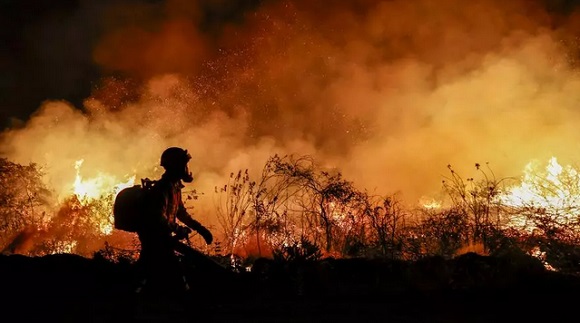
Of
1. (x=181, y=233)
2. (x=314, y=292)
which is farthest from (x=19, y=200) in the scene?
(x=181, y=233)

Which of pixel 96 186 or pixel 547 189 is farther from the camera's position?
pixel 96 186

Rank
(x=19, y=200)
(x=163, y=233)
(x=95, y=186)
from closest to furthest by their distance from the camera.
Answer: (x=163, y=233), (x=19, y=200), (x=95, y=186)

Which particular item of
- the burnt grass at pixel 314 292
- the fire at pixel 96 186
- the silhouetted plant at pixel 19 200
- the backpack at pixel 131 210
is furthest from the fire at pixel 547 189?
the silhouetted plant at pixel 19 200

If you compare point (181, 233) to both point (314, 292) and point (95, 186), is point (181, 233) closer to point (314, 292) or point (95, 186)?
point (314, 292)

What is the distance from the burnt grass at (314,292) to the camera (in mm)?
6066

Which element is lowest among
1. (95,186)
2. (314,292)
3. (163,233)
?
(314,292)

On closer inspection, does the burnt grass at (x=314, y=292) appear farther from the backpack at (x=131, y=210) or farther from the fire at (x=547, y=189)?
the fire at (x=547, y=189)

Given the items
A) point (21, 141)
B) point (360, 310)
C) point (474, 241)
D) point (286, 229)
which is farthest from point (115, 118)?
point (360, 310)

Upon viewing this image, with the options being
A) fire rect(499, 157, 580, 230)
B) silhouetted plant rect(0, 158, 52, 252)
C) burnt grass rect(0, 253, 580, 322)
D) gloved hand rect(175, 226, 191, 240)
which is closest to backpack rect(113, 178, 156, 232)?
gloved hand rect(175, 226, 191, 240)

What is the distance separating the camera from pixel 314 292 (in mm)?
7852

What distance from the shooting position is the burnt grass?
6066mm

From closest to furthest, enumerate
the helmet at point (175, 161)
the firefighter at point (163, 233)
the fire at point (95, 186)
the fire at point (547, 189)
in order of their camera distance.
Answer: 1. the firefighter at point (163, 233)
2. the helmet at point (175, 161)
3. the fire at point (547, 189)
4. the fire at point (95, 186)

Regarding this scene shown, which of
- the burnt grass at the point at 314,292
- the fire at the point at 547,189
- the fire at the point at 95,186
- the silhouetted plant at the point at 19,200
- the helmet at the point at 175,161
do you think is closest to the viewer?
the helmet at the point at 175,161

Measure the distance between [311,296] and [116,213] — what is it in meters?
3.53
